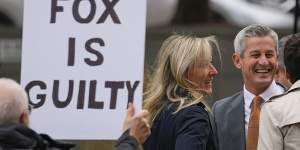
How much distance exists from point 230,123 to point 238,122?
3cm

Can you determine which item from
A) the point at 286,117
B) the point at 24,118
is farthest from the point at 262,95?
the point at 24,118

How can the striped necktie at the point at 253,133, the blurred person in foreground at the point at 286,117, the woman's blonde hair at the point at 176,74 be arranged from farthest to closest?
1. the striped necktie at the point at 253,133
2. the woman's blonde hair at the point at 176,74
3. the blurred person in foreground at the point at 286,117

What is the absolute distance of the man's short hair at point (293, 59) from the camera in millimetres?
3035

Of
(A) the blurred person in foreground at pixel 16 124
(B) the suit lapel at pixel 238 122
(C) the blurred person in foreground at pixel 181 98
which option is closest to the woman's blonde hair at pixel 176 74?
(C) the blurred person in foreground at pixel 181 98

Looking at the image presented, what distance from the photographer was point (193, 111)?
3.18 meters

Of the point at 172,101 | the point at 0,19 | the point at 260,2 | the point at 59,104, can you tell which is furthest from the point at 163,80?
the point at 0,19

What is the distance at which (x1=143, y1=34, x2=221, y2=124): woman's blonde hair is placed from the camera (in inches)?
129

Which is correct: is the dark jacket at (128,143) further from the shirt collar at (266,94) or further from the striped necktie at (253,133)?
the shirt collar at (266,94)

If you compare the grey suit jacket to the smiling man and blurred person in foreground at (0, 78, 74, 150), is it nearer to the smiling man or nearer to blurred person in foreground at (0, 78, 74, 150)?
the smiling man

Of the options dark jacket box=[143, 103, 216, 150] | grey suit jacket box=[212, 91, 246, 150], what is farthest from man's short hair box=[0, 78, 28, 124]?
grey suit jacket box=[212, 91, 246, 150]

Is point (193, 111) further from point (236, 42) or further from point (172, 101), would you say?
point (236, 42)

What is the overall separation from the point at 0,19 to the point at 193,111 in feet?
15.8

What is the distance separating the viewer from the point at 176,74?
3285 mm

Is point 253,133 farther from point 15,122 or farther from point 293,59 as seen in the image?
point 15,122
